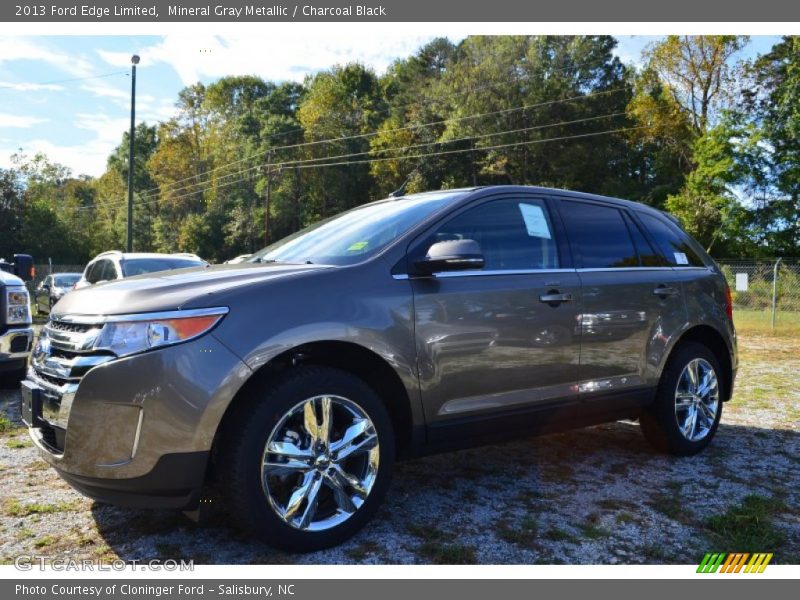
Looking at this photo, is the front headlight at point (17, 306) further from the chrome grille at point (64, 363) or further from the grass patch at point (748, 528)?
the grass patch at point (748, 528)

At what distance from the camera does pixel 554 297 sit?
13.2 feet

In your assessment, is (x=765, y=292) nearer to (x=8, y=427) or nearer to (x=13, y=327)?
(x=13, y=327)

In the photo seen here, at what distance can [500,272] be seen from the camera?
3879 millimetres

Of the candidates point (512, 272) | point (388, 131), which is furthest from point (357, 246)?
point (388, 131)

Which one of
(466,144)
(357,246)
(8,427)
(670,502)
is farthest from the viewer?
(466,144)

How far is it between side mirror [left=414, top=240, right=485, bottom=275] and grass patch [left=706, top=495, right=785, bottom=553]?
1.82 m

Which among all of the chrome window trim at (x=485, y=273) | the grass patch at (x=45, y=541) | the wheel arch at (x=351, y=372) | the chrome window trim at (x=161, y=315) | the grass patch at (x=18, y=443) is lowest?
the grass patch at (x=18, y=443)

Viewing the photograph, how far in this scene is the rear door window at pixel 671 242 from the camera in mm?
5031

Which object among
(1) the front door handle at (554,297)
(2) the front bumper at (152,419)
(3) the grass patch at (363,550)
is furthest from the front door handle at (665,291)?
(2) the front bumper at (152,419)

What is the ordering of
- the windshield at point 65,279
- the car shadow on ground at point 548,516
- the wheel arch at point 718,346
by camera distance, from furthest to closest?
the windshield at point 65,279 < the wheel arch at point 718,346 < the car shadow on ground at point 548,516

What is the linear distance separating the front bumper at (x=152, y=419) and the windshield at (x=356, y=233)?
98 centimetres

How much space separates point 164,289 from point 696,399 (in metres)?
3.89

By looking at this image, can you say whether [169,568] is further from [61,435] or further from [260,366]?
[260,366]

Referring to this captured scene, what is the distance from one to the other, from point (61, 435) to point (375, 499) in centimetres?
145
